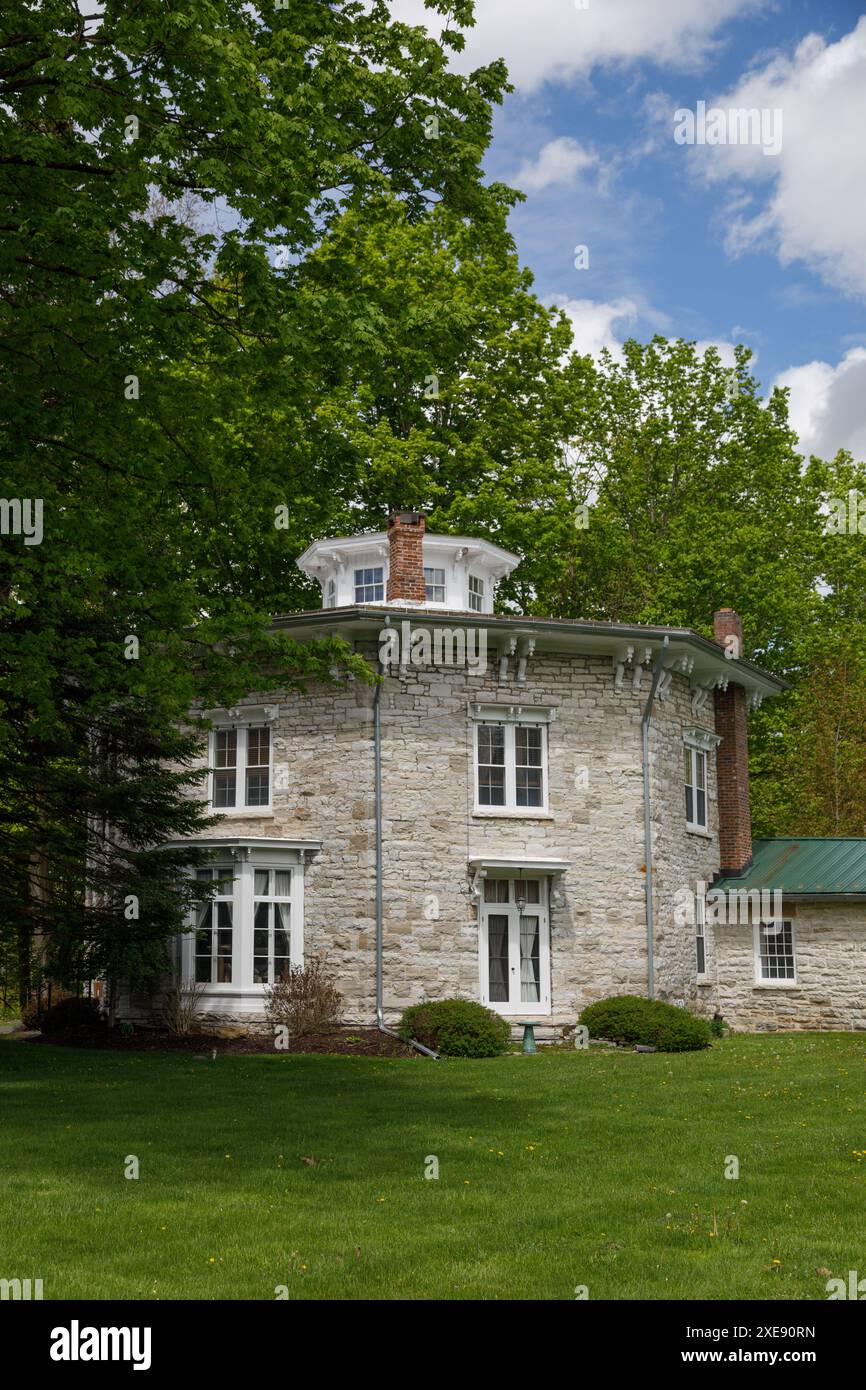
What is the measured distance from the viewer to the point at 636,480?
41.0 meters

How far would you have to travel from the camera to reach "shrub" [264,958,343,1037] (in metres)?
22.6

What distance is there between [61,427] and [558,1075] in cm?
1028

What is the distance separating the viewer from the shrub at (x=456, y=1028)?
69.5 feet

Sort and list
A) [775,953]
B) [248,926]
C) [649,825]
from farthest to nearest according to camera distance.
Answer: [775,953], [649,825], [248,926]

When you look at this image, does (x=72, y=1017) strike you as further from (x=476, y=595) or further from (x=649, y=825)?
(x=476, y=595)

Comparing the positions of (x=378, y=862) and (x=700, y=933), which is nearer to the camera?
(x=378, y=862)

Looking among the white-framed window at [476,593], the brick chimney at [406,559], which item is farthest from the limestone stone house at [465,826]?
the white-framed window at [476,593]

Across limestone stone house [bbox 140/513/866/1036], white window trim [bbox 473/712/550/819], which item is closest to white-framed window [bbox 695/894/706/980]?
limestone stone house [bbox 140/513/866/1036]

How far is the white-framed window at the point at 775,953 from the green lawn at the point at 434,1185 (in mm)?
10174

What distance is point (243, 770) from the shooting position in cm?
2489

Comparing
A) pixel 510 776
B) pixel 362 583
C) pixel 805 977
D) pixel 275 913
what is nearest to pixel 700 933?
pixel 805 977

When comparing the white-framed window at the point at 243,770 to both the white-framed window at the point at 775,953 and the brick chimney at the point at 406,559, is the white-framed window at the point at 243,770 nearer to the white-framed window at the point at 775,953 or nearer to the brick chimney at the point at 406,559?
the brick chimney at the point at 406,559

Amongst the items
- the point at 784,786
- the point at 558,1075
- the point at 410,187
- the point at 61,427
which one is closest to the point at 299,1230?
the point at 61,427

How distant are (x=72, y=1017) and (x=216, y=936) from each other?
A: 342 centimetres
